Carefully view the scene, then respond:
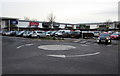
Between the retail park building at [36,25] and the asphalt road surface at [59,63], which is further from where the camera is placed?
the retail park building at [36,25]

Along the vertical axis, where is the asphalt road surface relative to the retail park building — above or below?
below

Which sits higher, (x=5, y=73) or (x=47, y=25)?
(x=47, y=25)

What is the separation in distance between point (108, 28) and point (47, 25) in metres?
31.5

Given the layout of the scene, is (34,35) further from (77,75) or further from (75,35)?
(77,75)

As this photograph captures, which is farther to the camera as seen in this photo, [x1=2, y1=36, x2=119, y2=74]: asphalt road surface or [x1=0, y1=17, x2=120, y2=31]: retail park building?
[x1=0, y1=17, x2=120, y2=31]: retail park building

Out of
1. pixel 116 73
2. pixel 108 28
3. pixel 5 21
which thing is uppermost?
pixel 5 21

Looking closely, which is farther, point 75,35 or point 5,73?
point 75,35

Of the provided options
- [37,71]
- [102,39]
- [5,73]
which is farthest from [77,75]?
[102,39]

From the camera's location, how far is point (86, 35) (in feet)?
97.5

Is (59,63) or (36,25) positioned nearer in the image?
(59,63)

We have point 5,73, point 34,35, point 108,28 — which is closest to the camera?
point 5,73

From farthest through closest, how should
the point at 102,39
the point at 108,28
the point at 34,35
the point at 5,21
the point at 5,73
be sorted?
1. the point at 5,21
2. the point at 108,28
3. the point at 34,35
4. the point at 102,39
5. the point at 5,73

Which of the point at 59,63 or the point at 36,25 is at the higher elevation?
the point at 36,25

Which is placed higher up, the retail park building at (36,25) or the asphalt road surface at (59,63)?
the retail park building at (36,25)
